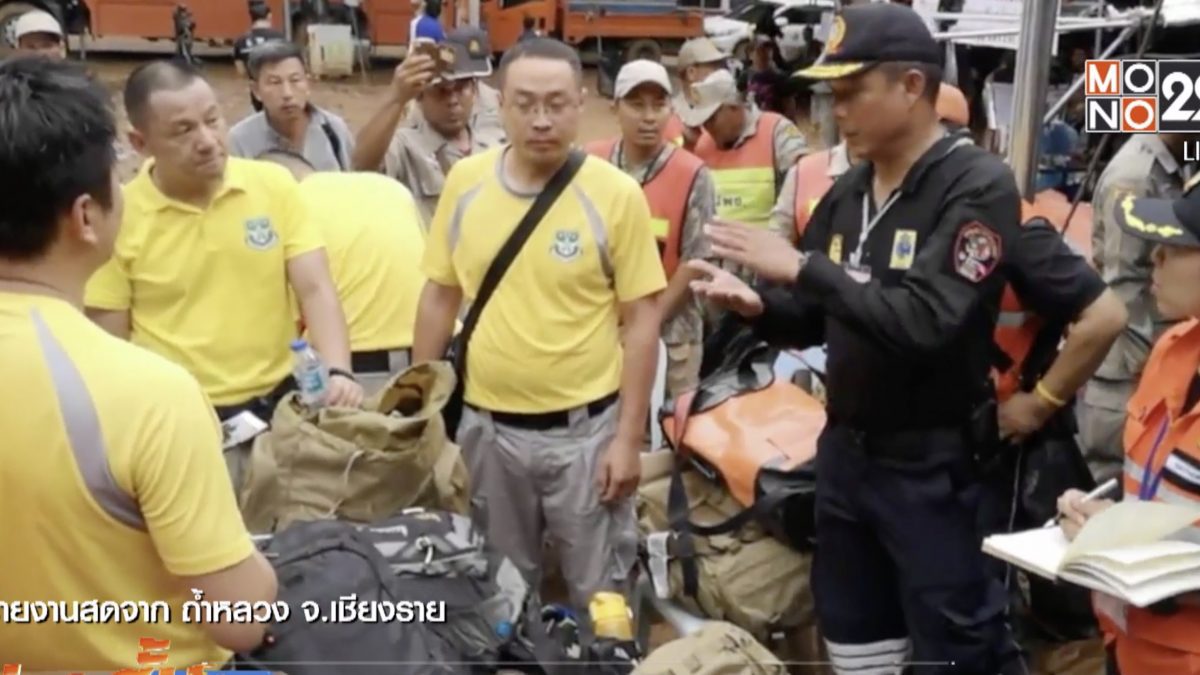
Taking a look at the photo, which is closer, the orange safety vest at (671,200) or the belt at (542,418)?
the belt at (542,418)

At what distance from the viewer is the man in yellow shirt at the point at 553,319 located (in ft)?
10.7

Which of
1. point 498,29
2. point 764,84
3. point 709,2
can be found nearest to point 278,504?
point 764,84

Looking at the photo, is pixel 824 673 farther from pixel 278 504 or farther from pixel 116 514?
pixel 116 514

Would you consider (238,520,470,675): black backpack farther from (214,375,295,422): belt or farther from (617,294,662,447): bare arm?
(617,294,662,447): bare arm

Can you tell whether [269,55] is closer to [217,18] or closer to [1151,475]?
[1151,475]

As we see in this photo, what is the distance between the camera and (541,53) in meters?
3.28

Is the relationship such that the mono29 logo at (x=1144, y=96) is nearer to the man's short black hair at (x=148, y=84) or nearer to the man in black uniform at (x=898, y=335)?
the man in black uniform at (x=898, y=335)

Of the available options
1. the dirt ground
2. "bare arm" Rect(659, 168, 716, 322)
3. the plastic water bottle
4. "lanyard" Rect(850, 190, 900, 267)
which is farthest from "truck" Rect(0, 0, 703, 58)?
"lanyard" Rect(850, 190, 900, 267)

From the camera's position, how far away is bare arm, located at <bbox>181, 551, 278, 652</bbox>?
1.77 metres

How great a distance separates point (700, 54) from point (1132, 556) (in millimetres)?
4257

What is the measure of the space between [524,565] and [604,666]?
1174 mm

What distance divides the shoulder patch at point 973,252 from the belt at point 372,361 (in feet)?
5.78

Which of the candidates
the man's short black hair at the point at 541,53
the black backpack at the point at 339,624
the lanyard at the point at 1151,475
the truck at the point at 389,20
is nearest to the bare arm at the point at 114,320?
the black backpack at the point at 339,624

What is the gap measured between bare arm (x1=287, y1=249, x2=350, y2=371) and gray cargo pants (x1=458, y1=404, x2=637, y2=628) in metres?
0.48
